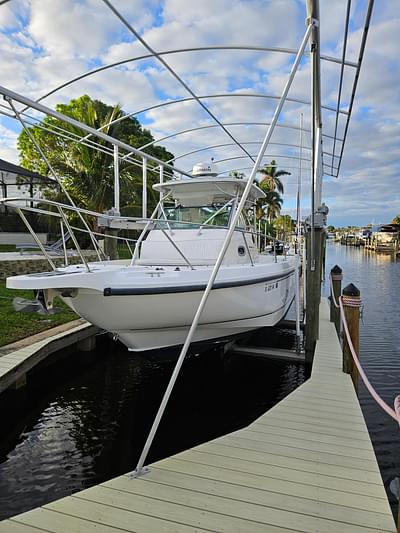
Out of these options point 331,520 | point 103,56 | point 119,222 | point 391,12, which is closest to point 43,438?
point 119,222

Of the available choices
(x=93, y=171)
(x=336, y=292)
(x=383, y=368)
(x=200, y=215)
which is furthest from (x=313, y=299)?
(x=93, y=171)

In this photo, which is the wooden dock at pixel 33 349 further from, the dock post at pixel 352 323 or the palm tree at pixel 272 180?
the palm tree at pixel 272 180

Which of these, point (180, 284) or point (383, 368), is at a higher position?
point (180, 284)

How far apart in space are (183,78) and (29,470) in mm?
5423

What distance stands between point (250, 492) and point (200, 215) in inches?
183

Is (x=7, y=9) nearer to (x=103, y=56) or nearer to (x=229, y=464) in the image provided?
(x=103, y=56)

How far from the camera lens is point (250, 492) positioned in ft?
8.57

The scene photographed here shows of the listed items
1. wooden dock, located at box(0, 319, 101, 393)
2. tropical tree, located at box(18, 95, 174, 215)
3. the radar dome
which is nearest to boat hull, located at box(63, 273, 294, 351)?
wooden dock, located at box(0, 319, 101, 393)

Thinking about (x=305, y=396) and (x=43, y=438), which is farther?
(x=43, y=438)

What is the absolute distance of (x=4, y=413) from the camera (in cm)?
511

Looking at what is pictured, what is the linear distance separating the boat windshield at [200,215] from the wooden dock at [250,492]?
354cm

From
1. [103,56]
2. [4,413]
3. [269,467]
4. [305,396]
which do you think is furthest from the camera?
[103,56]

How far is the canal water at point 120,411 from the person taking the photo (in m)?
4.10

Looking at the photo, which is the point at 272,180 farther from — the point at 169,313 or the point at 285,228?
the point at 169,313
